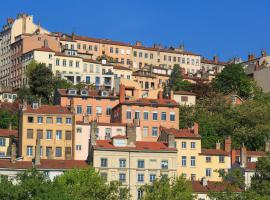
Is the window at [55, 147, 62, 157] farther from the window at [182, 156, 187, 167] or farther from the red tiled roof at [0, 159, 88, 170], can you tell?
the window at [182, 156, 187, 167]

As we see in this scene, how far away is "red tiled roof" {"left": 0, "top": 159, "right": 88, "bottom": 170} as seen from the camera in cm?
9411

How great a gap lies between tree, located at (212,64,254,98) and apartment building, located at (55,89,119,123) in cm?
3134

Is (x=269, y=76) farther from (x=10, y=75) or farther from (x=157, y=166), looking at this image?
(x=157, y=166)

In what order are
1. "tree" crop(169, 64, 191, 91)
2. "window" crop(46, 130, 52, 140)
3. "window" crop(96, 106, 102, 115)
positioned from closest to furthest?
"window" crop(46, 130, 52, 140), "window" crop(96, 106, 102, 115), "tree" crop(169, 64, 191, 91)

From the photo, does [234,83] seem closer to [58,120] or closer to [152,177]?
[58,120]

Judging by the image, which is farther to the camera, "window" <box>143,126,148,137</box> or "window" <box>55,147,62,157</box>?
"window" <box>143,126,148,137</box>

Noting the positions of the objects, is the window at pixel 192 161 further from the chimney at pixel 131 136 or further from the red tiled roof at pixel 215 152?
the chimney at pixel 131 136

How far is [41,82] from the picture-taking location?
13488 centimetres

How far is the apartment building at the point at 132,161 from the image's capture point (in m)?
96.9

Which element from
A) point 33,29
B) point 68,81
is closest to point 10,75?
point 33,29

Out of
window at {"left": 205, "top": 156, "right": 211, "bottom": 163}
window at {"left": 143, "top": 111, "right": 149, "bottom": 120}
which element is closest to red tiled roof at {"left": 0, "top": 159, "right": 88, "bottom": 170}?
window at {"left": 205, "top": 156, "right": 211, "bottom": 163}

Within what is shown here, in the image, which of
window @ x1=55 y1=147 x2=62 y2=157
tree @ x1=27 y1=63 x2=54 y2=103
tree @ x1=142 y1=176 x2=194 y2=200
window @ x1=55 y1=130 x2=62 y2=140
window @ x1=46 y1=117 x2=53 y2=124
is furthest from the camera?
tree @ x1=27 y1=63 x2=54 y2=103

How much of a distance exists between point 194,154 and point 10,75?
58968mm

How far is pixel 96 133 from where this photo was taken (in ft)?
355
